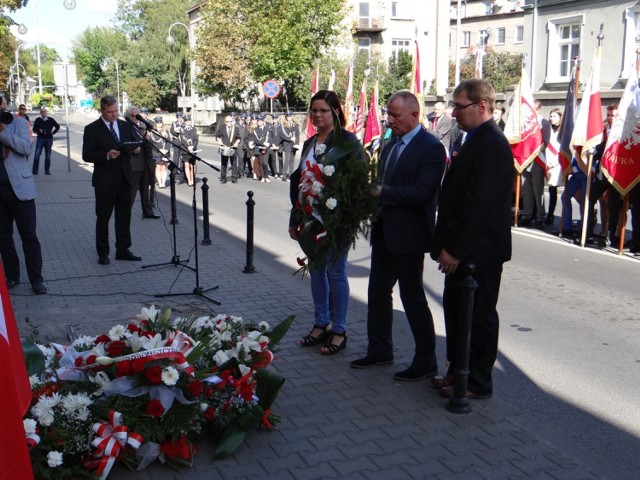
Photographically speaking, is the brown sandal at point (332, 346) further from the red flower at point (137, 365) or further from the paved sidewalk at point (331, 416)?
the red flower at point (137, 365)

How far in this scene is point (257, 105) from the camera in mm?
51031

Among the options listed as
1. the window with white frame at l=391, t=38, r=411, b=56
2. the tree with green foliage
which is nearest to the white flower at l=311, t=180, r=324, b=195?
the tree with green foliage

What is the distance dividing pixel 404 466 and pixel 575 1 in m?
30.2

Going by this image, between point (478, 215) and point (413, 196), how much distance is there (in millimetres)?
583

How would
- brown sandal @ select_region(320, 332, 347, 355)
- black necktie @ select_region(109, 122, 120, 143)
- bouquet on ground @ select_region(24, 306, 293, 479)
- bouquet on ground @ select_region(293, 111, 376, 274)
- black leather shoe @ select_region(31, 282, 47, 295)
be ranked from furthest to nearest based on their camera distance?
black necktie @ select_region(109, 122, 120, 143), black leather shoe @ select_region(31, 282, 47, 295), brown sandal @ select_region(320, 332, 347, 355), bouquet on ground @ select_region(293, 111, 376, 274), bouquet on ground @ select_region(24, 306, 293, 479)

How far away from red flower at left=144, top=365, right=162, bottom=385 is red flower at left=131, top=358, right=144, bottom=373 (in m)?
0.04

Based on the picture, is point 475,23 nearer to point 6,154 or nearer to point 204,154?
point 204,154

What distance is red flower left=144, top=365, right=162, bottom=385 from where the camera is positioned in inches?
158

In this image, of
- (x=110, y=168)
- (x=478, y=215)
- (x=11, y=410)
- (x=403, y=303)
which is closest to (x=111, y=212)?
(x=110, y=168)

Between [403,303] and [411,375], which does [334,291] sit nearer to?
[403,303]

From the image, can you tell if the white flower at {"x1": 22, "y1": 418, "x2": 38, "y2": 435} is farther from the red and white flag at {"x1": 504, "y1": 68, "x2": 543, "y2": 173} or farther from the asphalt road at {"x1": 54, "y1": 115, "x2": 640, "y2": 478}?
the red and white flag at {"x1": 504, "y1": 68, "x2": 543, "y2": 173}

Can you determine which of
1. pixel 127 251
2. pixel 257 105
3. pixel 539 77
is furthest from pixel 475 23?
pixel 127 251

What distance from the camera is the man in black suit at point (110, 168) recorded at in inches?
364

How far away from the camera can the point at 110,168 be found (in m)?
9.38
